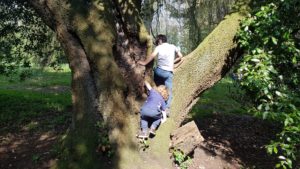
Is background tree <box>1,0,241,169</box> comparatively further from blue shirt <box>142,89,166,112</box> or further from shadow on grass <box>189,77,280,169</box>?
shadow on grass <box>189,77,280,169</box>

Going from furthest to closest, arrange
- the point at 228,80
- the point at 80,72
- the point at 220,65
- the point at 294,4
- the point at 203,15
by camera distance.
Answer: the point at 228,80
the point at 203,15
the point at 220,65
the point at 80,72
the point at 294,4

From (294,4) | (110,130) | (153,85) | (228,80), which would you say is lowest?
(228,80)

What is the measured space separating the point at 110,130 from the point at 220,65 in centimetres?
241

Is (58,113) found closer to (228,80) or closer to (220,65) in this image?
(220,65)

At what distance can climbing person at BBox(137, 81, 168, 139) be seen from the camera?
738cm

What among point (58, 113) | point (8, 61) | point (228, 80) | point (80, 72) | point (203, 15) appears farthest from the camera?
point (228, 80)

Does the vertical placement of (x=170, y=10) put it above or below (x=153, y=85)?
above

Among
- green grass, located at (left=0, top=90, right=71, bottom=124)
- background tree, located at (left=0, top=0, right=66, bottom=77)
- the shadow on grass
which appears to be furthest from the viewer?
green grass, located at (left=0, top=90, right=71, bottom=124)

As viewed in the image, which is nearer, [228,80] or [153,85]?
[153,85]

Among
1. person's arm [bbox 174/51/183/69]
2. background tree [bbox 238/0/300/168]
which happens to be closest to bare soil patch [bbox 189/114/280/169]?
person's arm [bbox 174/51/183/69]

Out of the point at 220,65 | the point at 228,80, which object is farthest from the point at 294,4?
the point at 228,80

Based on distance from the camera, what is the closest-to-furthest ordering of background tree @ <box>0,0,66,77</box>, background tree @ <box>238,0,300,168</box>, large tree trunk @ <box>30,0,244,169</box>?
background tree @ <box>238,0,300,168</box>, large tree trunk @ <box>30,0,244,169</box>, background tree @ <box>0,0,66,77</box>

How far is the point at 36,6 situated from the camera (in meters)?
7.51

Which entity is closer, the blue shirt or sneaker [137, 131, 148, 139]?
the blue shirt
